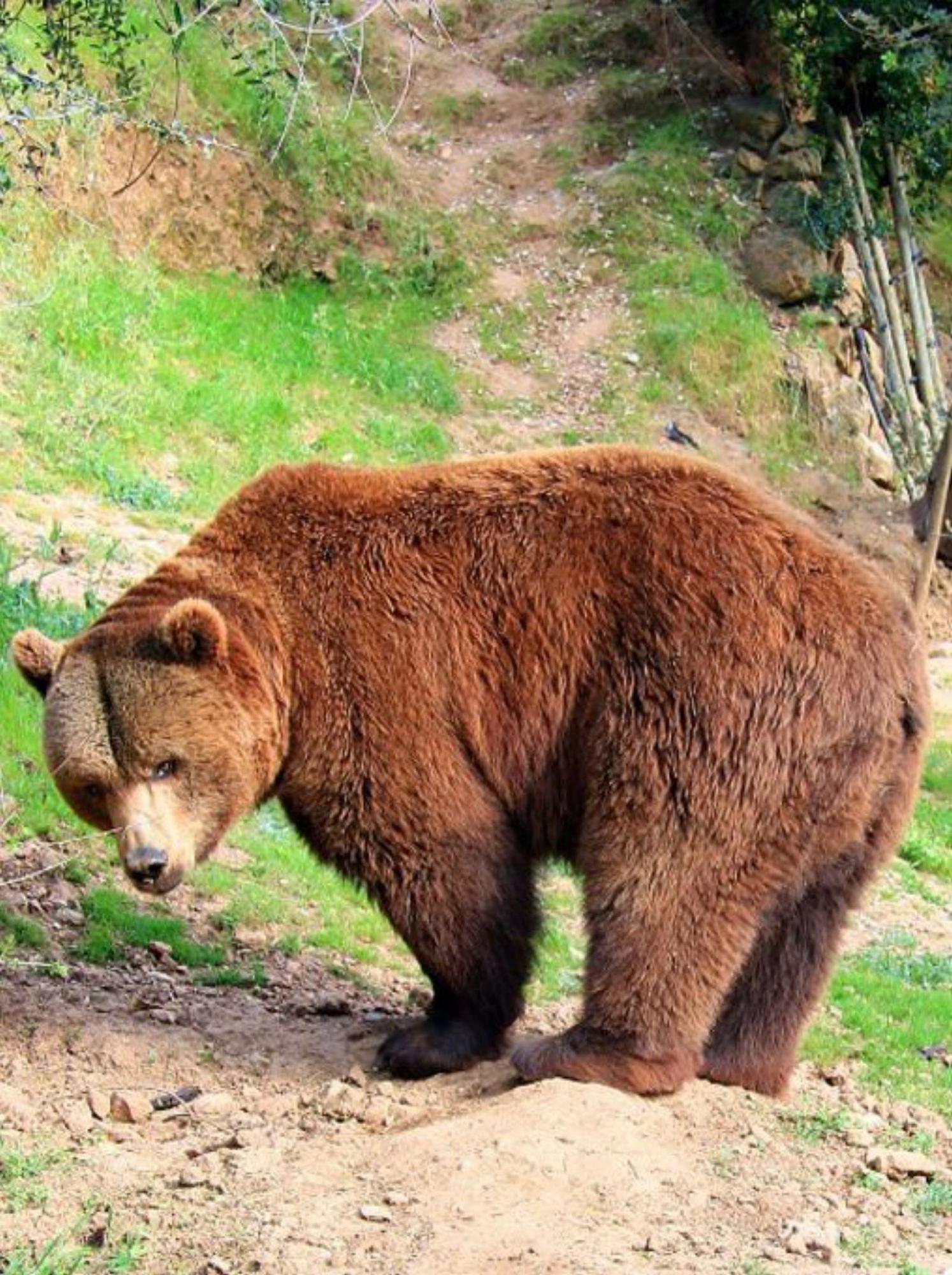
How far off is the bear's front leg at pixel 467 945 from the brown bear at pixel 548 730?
0.01 m

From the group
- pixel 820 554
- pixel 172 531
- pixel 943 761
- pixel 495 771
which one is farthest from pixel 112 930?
pixel 943 761

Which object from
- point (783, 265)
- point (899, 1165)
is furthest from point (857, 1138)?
point (783, 265)

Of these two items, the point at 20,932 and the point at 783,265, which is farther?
the point at 783,265

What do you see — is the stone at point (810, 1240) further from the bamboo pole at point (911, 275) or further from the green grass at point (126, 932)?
the bamboo pole at point (911, 275)

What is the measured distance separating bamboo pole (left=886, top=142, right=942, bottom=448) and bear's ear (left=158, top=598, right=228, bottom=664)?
19.6m

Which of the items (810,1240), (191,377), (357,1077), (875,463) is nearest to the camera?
(810,1240)

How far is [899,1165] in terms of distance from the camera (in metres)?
6.59

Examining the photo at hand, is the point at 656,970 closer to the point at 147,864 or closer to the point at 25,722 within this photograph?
the point at 147,864

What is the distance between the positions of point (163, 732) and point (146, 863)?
1.69 feet

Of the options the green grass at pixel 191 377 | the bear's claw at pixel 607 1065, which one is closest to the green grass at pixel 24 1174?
the bear's claw at pixel 607 1065

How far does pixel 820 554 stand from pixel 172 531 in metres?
8.86

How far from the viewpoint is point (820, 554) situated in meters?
6.95

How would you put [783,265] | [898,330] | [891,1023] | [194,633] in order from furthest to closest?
[783,265], [898,330], [891,1023], [194,633]

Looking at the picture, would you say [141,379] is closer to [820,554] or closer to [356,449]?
[356,449]
